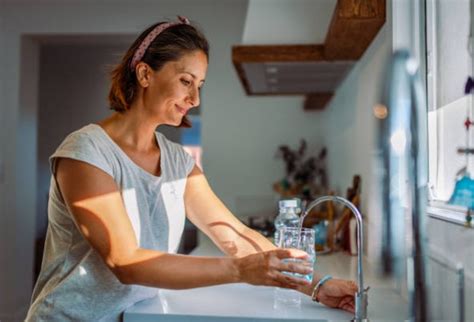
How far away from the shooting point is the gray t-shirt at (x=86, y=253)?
92 centimetres

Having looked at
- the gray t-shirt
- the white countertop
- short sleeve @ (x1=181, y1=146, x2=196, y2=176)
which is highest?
short sleeve @ (x1=181, y1=146, x2=196, y2=176)

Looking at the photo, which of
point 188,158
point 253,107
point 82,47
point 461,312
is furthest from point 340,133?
point 82,47

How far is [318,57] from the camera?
1.69 m

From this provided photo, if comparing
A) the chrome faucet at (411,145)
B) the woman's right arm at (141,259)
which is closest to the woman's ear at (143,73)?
the woman's right arm at (141,259)

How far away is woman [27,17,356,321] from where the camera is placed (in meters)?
0.81

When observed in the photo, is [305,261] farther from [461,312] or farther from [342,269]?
[342,269]

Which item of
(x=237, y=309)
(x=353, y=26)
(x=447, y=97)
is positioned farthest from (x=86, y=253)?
(x=353, y=26)

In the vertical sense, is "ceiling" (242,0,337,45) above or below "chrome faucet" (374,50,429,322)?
above

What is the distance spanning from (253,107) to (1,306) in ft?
6.66

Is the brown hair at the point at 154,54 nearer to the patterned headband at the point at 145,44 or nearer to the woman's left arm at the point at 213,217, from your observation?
the patterned headband at the point at 145,44

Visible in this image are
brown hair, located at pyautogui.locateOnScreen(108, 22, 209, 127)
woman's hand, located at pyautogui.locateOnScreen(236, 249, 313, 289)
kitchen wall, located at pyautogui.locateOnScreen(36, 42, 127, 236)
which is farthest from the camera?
kitchen wall, located at pyautogui.locateOnScreen(36, 42, 127, 236)

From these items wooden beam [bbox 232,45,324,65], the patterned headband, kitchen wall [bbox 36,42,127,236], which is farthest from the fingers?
kitchen wall [bbox 36,42,127,236]

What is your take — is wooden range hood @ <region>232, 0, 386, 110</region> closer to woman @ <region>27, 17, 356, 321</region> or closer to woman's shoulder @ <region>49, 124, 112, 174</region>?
woman @ <region>27, 17, 356, 321</region>

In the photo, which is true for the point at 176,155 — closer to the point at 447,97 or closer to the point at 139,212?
the point at 139,212
